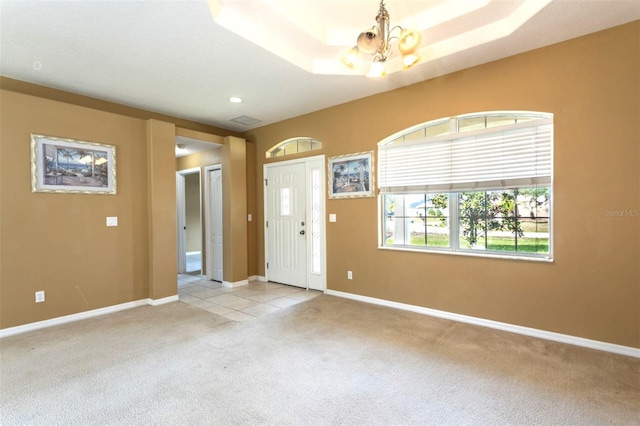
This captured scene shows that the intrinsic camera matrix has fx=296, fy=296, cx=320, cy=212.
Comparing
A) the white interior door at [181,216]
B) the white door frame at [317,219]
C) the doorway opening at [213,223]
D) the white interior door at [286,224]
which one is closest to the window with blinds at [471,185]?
the white door frame at [317,219]

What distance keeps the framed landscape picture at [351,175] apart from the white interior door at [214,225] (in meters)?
2.29

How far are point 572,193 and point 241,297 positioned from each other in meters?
4.18

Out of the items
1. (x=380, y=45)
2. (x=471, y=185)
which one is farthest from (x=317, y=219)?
(x=380, y=45)

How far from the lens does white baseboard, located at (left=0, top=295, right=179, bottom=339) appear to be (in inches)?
126

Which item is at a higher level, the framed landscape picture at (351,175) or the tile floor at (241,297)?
the framed landscape picture at (351,175)

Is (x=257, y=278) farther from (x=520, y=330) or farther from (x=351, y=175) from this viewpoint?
(x=520, y=330)

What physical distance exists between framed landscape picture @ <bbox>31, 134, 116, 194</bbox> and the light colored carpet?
1.65 metres

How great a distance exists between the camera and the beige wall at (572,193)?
100 inches

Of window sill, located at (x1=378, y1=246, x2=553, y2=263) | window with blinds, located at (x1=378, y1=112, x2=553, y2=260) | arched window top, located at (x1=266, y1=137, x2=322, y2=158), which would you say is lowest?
window sill, located at (x1=378, y1=246, x2=553, y2=263)

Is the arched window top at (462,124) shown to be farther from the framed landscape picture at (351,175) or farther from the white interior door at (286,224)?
the white interior door at (286,224)

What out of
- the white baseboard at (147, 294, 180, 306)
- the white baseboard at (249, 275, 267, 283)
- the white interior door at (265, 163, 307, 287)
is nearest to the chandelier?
the white interior door at (265, 163, 307, 287)

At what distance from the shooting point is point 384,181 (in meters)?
3.98

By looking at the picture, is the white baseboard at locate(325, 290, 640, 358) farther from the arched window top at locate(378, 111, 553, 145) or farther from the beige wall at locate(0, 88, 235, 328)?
the beige wall at locate(0, 88, 235, 328)

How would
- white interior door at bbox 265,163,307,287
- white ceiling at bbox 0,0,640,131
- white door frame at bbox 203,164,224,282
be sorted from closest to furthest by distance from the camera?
white ceiling at bbox 0,0,640,131 < white interior door at bbox 265,163,307,287 < white door frame at bbox 203,164,224,282
